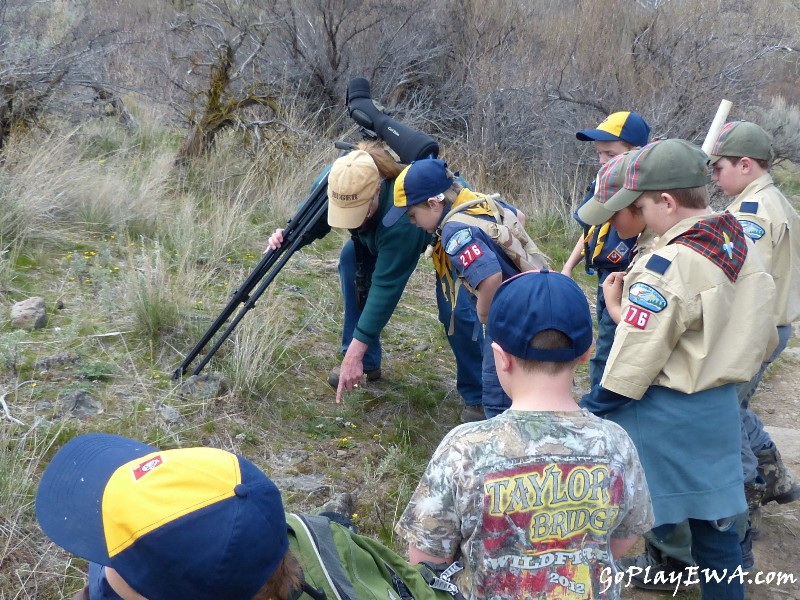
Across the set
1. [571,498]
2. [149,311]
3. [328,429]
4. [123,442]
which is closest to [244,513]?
[123,442]

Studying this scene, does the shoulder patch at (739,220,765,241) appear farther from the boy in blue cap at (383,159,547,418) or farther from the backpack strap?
the backpack strap

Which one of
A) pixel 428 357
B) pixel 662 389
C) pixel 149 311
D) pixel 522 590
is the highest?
pixel 662 389

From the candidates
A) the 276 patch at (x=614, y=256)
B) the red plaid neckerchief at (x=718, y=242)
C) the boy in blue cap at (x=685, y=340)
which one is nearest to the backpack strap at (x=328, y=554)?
the boy in blue cap at (x=685, y=340)

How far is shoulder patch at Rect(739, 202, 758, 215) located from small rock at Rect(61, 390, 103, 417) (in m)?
3.00

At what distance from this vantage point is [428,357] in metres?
4.91

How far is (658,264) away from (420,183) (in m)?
1.07

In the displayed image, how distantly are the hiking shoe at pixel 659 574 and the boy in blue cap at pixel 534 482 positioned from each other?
151cm

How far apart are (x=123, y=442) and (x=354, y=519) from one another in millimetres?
1730

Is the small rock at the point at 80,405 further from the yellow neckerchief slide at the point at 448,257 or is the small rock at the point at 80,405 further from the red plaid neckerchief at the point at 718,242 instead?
the red plaid neckerchief at the point at 718,242

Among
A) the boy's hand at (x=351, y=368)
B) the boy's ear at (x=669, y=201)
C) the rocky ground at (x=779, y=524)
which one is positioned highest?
the boy's ear at (x=669, y=201)

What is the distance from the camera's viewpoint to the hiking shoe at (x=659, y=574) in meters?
3.26

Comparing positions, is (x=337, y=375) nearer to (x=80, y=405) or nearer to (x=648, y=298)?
(x=80, y=405)

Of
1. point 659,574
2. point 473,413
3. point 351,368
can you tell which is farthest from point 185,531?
point 473,413

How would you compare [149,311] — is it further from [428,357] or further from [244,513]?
[244,513]
